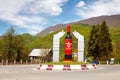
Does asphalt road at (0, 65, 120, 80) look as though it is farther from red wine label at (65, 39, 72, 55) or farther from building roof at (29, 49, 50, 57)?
building roof at (29, 49, 50, 57)

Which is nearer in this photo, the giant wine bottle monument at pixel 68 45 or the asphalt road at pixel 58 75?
the asphalt road at pixel 58 75

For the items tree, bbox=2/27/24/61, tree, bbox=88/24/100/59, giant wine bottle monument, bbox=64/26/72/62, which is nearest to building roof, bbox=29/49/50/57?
tree, bbox=88/24/100/59

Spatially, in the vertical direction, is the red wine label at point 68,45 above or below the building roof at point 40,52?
below

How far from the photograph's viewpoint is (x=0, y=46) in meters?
90.8

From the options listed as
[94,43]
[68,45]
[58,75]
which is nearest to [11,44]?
[94,43]

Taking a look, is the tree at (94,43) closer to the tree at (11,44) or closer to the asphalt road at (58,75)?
the tree at (11,44)

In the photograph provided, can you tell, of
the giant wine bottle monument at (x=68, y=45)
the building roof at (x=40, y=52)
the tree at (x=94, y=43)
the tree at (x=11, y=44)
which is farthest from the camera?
the building roof at (x=40, y=52)

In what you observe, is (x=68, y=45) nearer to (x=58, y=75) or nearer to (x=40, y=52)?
(x=58, y=75)

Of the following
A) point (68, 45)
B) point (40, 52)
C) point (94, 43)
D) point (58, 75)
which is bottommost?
point (58, 75)

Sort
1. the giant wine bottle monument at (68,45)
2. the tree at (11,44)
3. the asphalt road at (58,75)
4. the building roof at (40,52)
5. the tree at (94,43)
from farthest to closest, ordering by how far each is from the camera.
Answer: the building roof at (40,52), the tree at (94,43), the tree at (11,44), the giant wine bottle monument at (68,45), the asphalt road at (58,75)

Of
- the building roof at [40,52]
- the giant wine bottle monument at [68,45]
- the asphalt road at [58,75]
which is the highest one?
the building roof at [40,52]

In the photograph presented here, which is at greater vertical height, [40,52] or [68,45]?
[40,52]

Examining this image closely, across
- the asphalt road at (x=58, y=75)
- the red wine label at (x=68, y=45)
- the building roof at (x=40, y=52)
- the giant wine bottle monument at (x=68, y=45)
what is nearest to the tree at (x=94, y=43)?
the building roof at (x=40, y=52)

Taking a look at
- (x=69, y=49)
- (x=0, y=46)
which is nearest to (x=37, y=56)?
(x=0, y=46)
